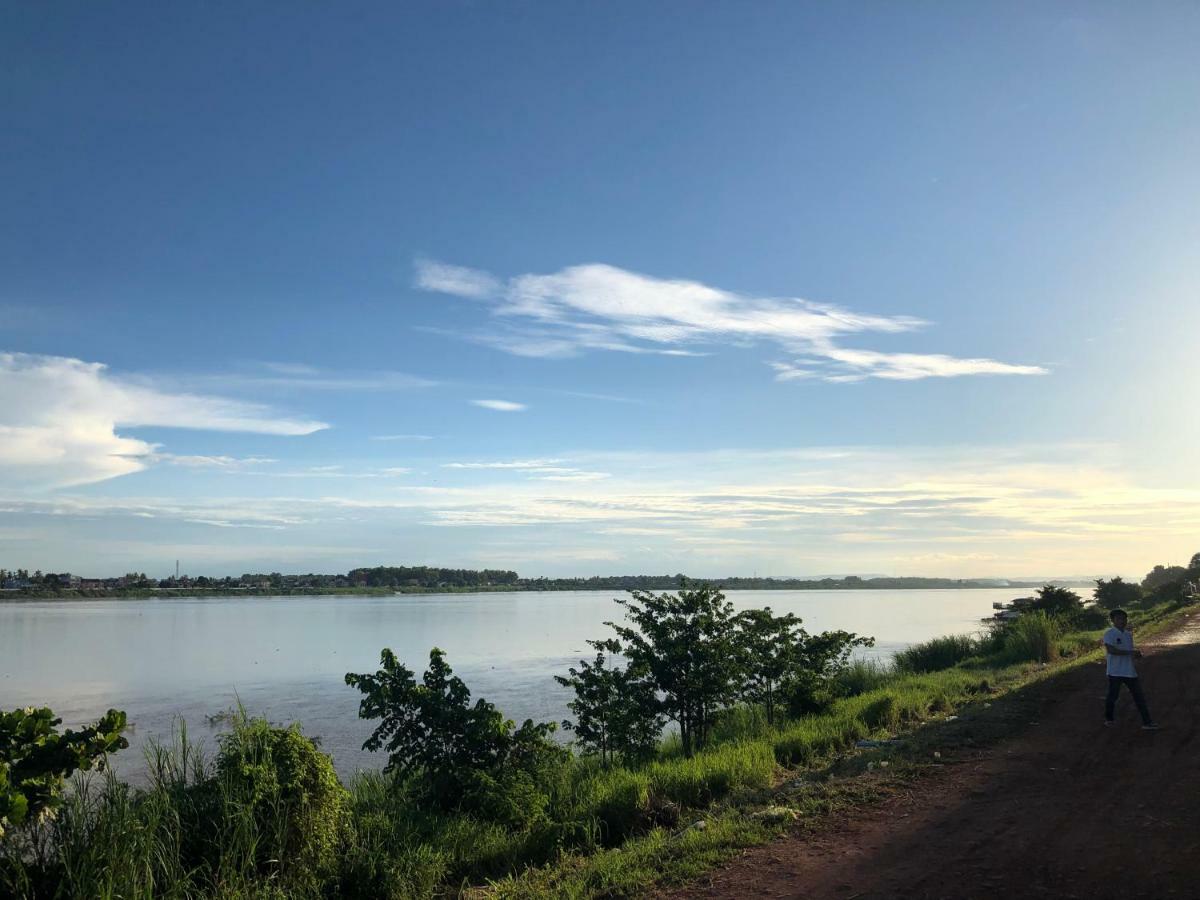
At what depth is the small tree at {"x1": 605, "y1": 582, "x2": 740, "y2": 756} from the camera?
488 inches

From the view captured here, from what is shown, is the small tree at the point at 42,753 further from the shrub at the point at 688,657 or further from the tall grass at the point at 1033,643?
the tall grass at the point at 1033,643

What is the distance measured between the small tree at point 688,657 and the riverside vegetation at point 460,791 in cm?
3

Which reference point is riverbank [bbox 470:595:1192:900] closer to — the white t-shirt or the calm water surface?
the white t-shirt

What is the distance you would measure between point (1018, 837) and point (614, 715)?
19.3 ft

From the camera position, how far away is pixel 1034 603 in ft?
111

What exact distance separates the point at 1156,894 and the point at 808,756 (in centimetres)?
567

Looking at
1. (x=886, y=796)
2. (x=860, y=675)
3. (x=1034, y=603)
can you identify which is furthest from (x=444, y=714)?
(x=1034, y=603)

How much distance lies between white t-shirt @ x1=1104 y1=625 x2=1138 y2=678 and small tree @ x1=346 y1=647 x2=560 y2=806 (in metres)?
8.38

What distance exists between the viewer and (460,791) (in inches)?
338

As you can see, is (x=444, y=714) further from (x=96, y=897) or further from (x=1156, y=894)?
(x=1156, y=894)

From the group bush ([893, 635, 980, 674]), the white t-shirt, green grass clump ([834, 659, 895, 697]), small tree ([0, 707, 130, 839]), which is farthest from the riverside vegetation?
bush ([893, 635, 980, 674])

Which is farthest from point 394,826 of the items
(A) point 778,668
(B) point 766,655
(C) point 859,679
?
(C) point 859,679

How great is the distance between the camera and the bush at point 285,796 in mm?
6422

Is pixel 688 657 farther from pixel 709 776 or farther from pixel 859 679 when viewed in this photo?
pixel 859 679
